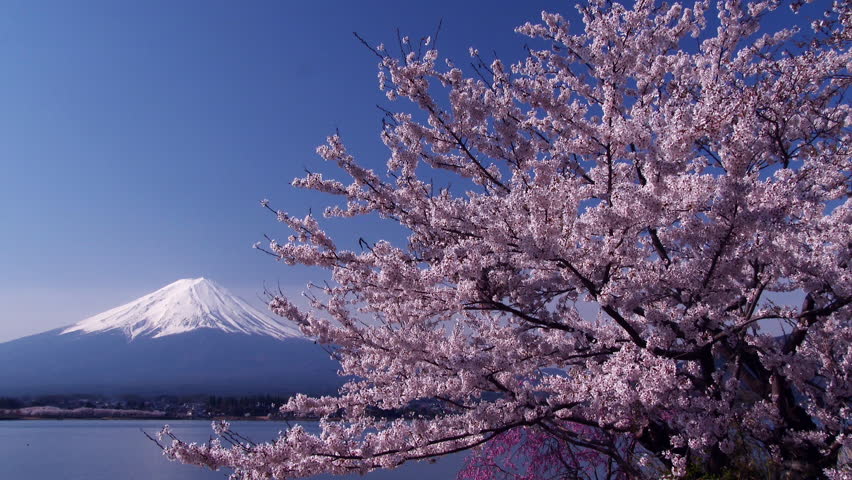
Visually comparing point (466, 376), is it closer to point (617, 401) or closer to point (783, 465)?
point (617, 401)

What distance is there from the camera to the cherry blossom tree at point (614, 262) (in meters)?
3.11

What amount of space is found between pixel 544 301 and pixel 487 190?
1.04 metres

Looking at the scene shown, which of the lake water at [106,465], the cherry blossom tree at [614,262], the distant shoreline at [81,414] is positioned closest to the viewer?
the cherry blossom tree at [614,262]

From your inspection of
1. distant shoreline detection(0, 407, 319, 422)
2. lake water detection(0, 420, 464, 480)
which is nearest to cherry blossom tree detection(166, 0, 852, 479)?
lake water detection(0, 420, 464, 480)

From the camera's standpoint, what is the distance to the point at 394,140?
4.44 metres

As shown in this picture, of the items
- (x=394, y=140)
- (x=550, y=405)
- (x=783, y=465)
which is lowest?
(x=783, y=465)

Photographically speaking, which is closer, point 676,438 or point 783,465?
point 676,438

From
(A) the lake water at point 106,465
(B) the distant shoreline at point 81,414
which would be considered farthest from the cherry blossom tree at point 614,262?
(B) the distant shoreline at point 81,414

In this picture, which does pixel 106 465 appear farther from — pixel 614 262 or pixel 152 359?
pixel 152 359

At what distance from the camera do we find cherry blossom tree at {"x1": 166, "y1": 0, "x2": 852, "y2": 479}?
10.2 feet

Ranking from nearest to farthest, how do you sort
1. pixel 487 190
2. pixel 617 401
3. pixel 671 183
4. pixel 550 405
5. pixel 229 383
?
pixel 671 183, pixel 617 401, pixel 550 405, pixel 487 190, pixel 229 383

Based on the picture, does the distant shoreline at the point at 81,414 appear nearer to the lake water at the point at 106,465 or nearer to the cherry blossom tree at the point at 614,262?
the lake water at the point at 106,465

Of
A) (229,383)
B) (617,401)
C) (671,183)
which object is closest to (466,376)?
(617,401)

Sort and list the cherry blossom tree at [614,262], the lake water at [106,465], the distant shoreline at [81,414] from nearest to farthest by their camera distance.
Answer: the cherry blossom tree at [614,262], the lake water at [106,465], the distant shoreline at [81,414]
